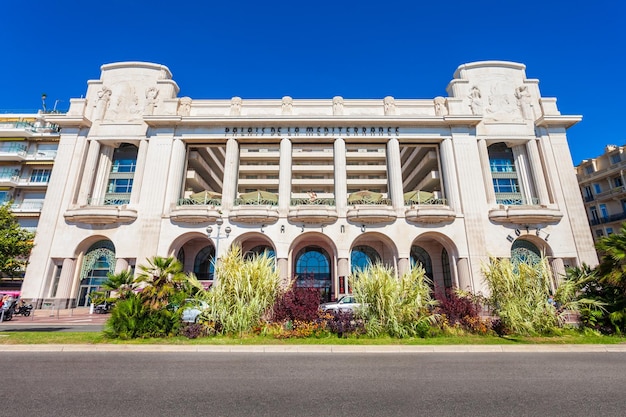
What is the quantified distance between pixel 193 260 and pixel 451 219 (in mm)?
24325

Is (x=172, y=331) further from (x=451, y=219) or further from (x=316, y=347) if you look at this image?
(x=451, y=219)

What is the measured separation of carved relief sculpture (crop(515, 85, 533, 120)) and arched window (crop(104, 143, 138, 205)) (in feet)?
129

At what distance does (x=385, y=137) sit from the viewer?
1080 inches

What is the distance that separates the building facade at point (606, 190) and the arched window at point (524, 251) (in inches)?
853

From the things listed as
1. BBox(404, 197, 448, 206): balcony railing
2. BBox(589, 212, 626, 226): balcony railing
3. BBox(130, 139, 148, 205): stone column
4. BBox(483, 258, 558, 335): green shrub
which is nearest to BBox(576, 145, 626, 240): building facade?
BBox(589, 212, 626, 226): balcony railing

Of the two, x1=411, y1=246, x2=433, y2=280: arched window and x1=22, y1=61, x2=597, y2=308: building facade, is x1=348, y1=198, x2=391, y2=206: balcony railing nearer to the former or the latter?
x1=22, y1=61, x2=597, y2=308: building facade

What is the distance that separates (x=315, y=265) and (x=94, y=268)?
791 inches

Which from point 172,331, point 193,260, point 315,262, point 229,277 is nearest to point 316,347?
point 229,277

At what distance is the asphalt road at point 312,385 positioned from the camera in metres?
4.61

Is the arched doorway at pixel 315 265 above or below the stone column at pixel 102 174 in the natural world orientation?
below

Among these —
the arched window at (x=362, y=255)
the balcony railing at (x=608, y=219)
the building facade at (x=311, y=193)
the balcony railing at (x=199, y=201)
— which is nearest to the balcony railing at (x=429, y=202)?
the building facade at (x=311, y=193)

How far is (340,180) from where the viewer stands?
26.4m

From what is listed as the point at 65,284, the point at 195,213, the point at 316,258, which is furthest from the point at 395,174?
the point at 65,284

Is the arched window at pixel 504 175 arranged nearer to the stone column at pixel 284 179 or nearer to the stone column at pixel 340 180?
the stone column at pixel 340 180
